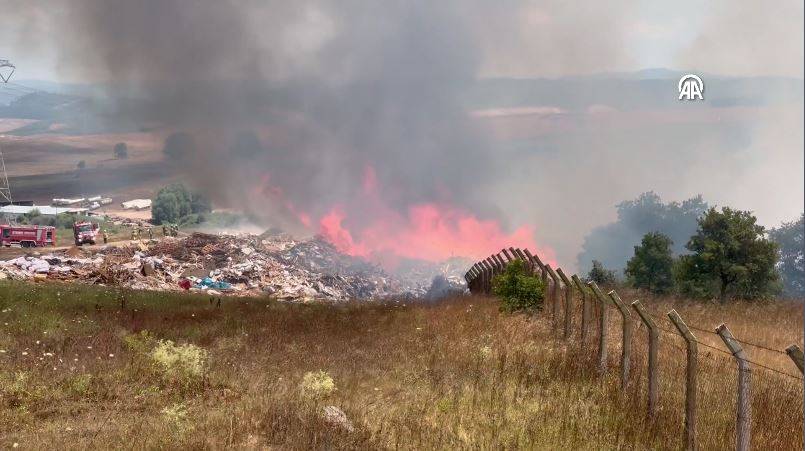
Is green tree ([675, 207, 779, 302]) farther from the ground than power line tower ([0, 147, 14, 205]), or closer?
closer

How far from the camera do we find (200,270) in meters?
40.4

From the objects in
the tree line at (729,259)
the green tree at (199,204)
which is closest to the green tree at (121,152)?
the green tree at (199,204)

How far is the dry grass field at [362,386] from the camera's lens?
8273 millimetres

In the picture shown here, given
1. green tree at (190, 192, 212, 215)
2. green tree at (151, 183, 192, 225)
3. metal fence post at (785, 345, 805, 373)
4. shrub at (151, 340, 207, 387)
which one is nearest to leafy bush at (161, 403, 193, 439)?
shrub at (151, 340, 207, 387)

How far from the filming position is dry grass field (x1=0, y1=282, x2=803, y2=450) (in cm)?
827

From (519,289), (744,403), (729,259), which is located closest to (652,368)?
(744,403)

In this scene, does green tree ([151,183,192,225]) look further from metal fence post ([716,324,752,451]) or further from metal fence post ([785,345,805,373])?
metal fence post ([785,345,805,373])

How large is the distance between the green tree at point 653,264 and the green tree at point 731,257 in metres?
21.0

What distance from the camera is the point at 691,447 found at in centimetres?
791

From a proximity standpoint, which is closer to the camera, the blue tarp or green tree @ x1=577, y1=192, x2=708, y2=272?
the blue tarp

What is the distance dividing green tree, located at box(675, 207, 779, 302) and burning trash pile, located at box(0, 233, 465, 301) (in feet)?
38.3

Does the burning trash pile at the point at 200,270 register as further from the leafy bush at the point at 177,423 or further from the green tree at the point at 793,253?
the green tree at the point at 793,253

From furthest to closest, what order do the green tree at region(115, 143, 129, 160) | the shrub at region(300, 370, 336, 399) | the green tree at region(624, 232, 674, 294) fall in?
the green tree at region(115, 143, 129, 160), the green tree at region(624, 232, 674, 294), the shrub at region(300, 370, 336, 399)

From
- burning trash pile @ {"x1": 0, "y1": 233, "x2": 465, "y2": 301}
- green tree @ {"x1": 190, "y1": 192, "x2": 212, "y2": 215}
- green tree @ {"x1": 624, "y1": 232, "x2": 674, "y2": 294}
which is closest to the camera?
burning trash pile @ {"x1": 0, "y1": 233, "x2": 465, "y2": 301}
